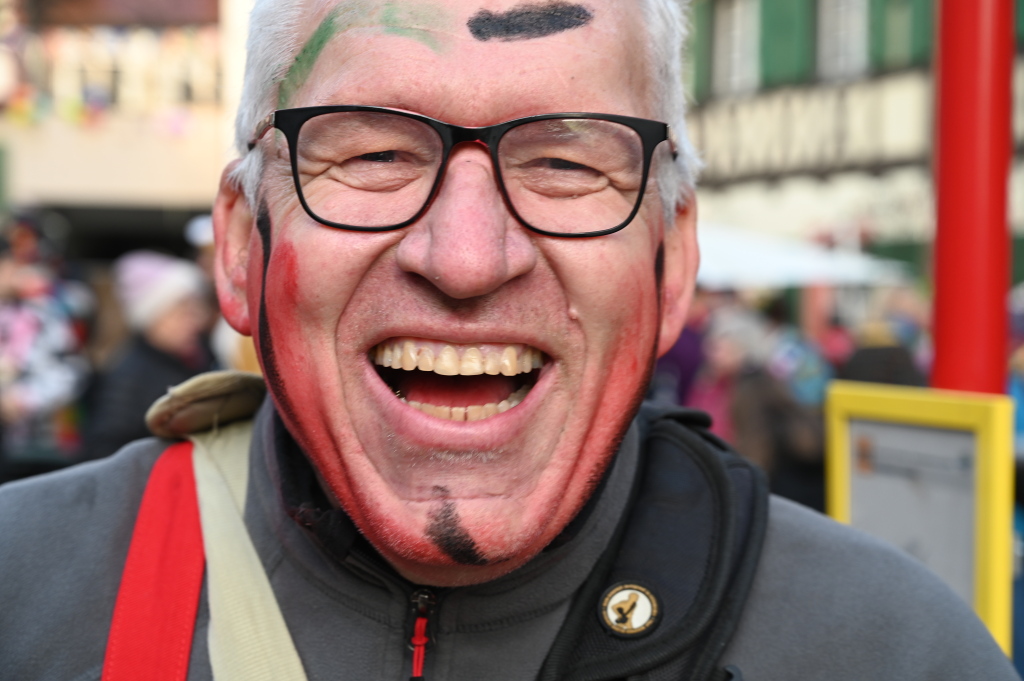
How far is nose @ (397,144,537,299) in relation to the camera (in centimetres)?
135

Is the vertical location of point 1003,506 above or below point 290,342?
below

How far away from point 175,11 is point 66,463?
14050 millimetres

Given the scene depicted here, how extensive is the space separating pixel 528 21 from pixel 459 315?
1.42ft

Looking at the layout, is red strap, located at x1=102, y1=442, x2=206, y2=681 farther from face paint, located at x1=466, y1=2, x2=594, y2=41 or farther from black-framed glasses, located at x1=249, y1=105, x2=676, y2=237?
face paint, located at x1=466, y1=2, x2=594, y2=41

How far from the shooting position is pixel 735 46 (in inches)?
777

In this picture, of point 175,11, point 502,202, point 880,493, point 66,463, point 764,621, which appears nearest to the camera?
point 502,202

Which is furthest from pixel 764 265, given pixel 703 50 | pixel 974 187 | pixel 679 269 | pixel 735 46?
pixel 703 50

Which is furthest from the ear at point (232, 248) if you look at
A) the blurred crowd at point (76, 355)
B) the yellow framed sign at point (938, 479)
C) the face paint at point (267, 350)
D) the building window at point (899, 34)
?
the building window at point (899, 34)

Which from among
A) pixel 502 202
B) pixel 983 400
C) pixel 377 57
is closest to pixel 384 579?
pixel 502 202

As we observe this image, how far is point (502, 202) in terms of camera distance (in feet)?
4.64

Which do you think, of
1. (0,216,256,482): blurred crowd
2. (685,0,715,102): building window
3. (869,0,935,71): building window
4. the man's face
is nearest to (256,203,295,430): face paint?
the man's face

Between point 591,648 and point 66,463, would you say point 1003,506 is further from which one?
point 66,463

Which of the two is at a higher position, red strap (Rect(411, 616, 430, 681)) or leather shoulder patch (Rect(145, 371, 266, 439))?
leather shoulder patch (Rect(145, 371, 266, 439))

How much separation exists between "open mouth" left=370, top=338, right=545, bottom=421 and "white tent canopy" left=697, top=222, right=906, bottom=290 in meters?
8.18
